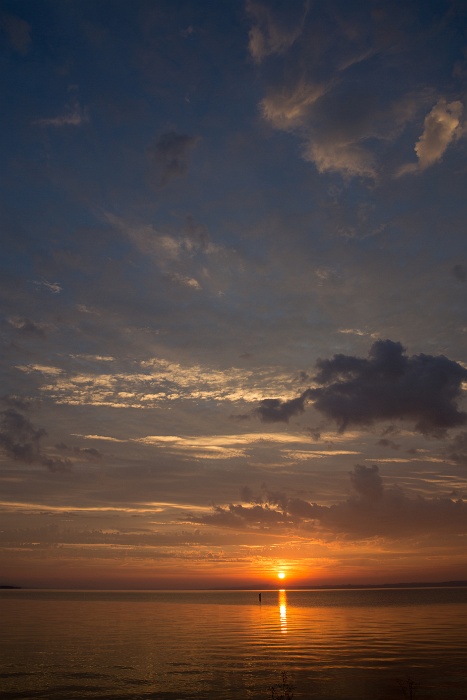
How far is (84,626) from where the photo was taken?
90625mm

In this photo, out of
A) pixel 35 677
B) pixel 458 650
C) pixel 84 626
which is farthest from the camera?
pixel 84 626

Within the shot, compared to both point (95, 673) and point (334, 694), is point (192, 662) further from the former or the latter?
point (334, 694)

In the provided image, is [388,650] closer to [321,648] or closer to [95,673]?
[321,648]

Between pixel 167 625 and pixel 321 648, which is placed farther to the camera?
pixel 167 625

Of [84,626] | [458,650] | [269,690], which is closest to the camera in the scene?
[269,690]

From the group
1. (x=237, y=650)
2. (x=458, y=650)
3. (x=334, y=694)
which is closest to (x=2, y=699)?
(x=334, y=694)

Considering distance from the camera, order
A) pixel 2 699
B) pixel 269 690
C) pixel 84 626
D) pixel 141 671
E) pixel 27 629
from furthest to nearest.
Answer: pixel 84 626
pixel 27 629
pixel 141 671
pixel 269 690
pixel 2 699

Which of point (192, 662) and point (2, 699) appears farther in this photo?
point (192, 662)

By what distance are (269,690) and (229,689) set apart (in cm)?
301

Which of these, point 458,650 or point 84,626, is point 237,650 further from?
point 84,626

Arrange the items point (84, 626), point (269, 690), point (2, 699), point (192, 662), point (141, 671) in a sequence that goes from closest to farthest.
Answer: point (2, 699)
point (269, 690)
point (141, 671)
point (192, 662)
point (84, 626)

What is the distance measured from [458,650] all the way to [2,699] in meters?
44.5

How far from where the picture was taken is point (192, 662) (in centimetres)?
5109

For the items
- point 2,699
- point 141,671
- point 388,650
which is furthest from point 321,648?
point 2,699
